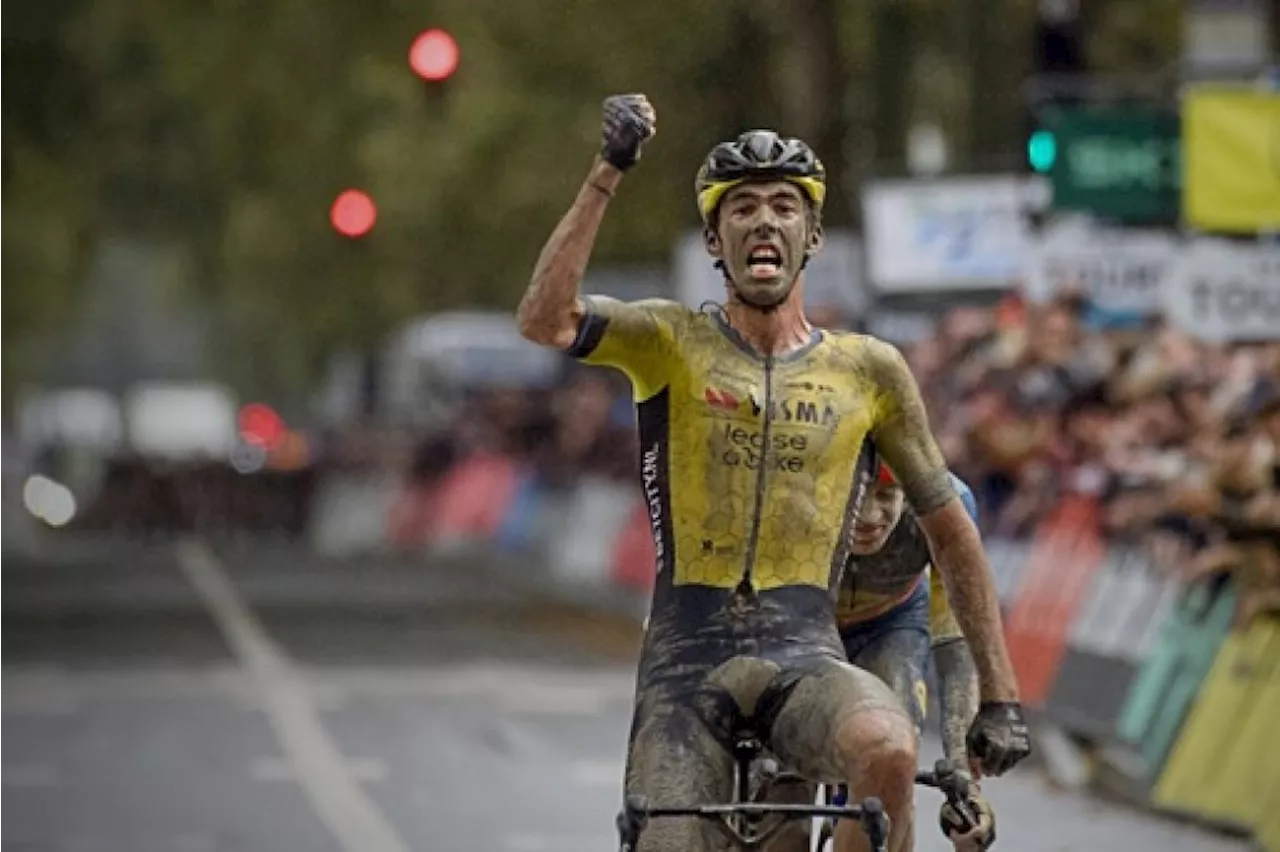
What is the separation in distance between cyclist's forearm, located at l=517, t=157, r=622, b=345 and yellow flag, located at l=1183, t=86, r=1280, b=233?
13624 mm

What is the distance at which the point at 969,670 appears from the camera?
1184 centimetres

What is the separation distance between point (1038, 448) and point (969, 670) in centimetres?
1283

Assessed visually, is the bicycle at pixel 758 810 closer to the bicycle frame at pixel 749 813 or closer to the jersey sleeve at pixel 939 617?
the bicycle frame at pixel 749 813

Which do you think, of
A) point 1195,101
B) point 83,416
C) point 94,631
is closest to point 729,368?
point 1195,101

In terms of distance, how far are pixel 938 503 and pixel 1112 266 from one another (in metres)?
17.5

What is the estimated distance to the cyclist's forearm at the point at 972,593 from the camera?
33.4 ft

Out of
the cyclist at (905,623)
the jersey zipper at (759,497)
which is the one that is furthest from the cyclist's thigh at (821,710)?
the cyclist at (905,623)

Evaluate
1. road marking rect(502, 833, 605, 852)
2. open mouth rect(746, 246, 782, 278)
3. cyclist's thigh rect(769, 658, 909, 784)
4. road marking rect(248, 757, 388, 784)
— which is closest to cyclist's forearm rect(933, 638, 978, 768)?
cyclist's thigh rect(769, 658, 909, 784)

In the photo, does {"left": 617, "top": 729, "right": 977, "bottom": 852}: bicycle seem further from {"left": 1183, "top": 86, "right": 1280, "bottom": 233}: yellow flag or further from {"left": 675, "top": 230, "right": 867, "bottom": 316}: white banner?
{"left": 675, "top": 230, "right": 867, "bottom": 316}: white banner

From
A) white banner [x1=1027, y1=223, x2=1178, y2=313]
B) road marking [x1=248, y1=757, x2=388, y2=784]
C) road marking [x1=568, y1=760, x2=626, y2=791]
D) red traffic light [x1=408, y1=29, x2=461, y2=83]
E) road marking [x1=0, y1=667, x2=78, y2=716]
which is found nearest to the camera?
road marking [x1=568, y1=760, x2=626, y2=791]

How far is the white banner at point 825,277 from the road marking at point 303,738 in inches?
185

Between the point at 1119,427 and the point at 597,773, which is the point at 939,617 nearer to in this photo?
the point at 597,773

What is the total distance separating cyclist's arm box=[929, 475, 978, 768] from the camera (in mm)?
11461

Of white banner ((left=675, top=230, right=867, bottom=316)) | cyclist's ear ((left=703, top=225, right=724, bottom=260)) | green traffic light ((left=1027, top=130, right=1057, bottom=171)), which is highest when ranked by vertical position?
green traffic light ((left=1027, top=130, right=1057, bottom=171))
